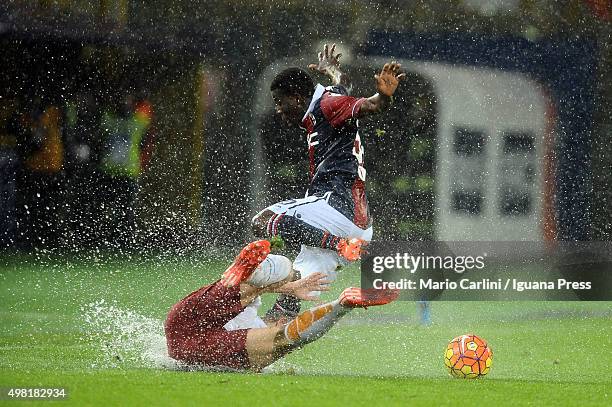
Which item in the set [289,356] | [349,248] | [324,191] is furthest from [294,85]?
[289,356]

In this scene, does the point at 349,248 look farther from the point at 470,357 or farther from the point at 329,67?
the point at 329,67

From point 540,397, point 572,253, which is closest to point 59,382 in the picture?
point 540,397

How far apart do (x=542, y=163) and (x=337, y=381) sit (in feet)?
19.0

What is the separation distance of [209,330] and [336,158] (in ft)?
Answer: 3.85

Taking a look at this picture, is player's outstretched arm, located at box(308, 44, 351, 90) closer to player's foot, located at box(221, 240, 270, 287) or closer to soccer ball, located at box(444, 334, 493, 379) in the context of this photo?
player's foot, located at box(221, 240, 270, 287)

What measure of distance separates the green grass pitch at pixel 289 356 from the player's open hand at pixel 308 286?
0.32 m

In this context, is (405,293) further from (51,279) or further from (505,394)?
(505,394)

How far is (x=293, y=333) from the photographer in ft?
14.6

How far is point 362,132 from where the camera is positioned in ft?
31.1

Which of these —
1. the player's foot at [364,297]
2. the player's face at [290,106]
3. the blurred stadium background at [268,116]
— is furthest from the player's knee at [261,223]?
the blurred stadium background at [268,116]

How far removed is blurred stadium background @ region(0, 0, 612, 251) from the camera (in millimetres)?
9562

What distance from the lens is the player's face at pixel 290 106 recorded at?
5320 millimetres

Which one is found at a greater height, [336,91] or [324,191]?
[336,91]

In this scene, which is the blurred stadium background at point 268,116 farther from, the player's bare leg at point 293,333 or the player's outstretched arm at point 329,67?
the player's bare leg at point 293,333
